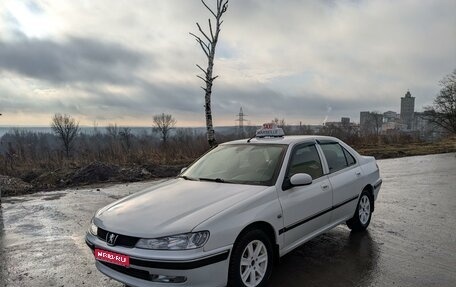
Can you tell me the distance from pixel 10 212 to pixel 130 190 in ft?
9.87

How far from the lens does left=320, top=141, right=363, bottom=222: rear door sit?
5.36 m

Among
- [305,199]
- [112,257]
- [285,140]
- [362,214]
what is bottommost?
[362,214]

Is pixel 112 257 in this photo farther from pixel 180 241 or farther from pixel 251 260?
pixel 251 260

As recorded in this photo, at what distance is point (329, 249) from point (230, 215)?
7.52 ft

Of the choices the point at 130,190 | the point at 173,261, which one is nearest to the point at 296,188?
the point at 173,261

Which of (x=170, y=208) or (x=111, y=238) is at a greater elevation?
(x=170, y=208)

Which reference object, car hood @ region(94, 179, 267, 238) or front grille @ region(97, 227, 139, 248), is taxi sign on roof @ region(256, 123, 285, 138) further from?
front grille @ region(97, 227, 139, 248)

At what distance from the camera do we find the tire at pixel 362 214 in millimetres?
6020

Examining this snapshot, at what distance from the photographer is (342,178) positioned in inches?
220

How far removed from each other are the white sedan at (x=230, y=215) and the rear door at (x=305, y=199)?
1 cm

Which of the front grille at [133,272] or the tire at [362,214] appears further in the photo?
the tire at [362,214]

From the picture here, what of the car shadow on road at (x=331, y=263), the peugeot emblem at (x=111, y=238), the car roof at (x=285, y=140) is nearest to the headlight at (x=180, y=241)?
the peugeot emblem at (x=111, y=238)

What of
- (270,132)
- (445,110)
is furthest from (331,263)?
(445,110)

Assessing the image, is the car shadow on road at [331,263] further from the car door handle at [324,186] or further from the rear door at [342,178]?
the car door handle at [324,186]
